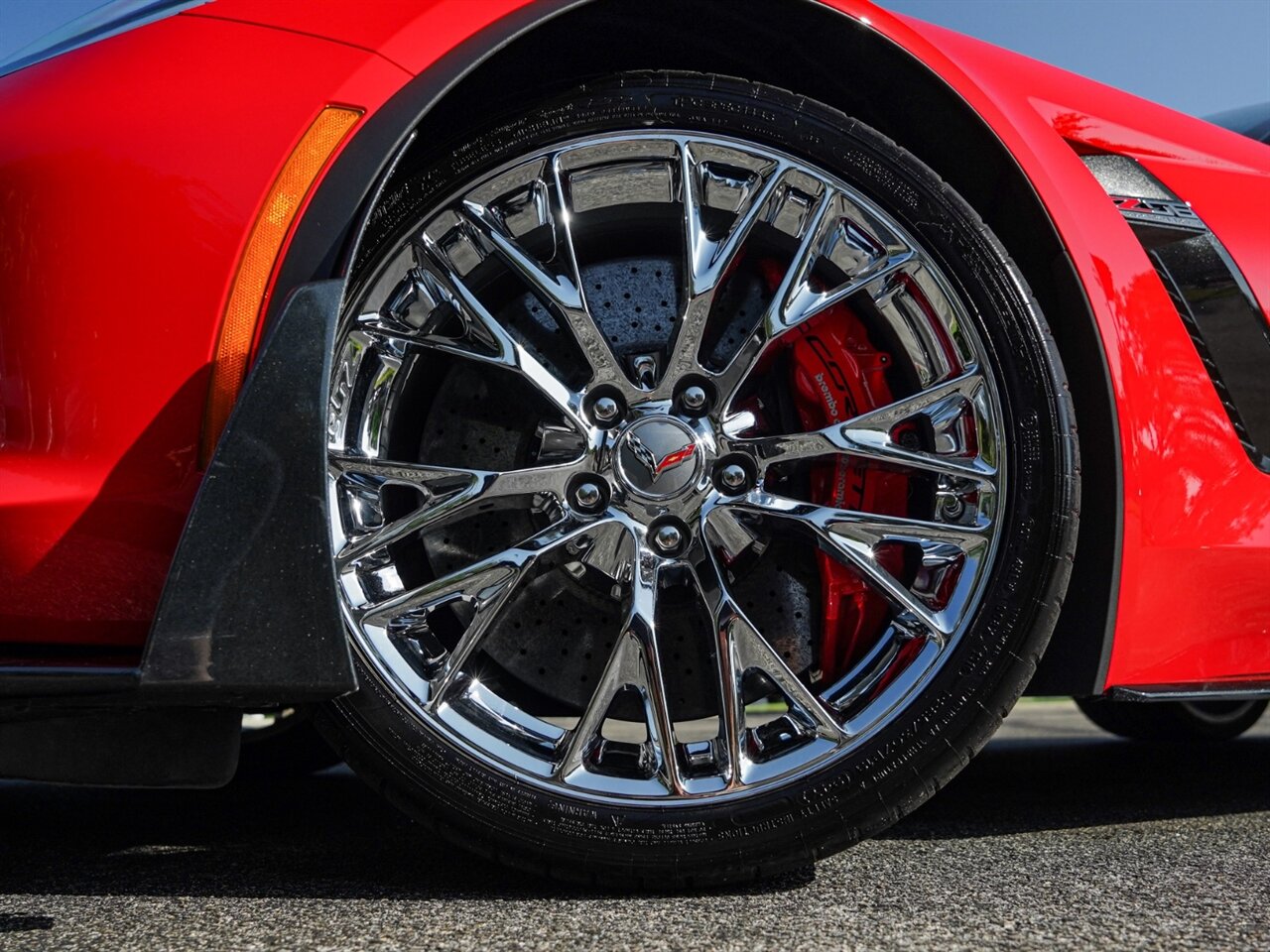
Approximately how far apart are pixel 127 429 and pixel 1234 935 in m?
1.39

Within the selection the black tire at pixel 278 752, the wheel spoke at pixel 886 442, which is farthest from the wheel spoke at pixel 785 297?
the black tire at pixel 278 752

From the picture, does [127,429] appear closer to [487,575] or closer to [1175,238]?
[487,575]

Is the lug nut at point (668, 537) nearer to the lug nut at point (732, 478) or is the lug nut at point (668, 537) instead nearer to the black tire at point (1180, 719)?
the lug nut at point (732, 478)

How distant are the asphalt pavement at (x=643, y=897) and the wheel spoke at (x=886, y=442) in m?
0.56

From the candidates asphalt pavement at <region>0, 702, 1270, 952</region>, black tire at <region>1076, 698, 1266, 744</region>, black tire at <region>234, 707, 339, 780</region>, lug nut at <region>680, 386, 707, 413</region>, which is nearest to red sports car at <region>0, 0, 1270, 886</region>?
lug nut at <region>680, 386, 707, 413</region>

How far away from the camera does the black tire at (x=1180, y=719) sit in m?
2.94

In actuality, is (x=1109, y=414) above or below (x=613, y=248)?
below

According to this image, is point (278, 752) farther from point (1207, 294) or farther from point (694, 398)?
point (1207, 294)

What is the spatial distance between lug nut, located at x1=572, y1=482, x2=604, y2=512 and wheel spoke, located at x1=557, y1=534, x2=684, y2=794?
0.07 m

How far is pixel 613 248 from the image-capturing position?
152 centimetres

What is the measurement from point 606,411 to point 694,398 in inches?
4.9

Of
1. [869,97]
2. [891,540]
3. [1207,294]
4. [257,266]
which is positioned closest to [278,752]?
[257,266]

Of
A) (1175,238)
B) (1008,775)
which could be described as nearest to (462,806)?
(1175,238)

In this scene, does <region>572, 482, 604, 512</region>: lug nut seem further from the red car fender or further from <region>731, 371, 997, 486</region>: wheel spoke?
the red car fender
